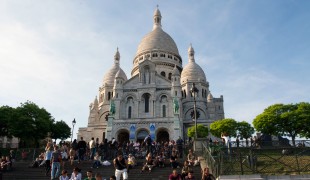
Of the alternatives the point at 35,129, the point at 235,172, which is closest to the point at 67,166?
the point at 235,172

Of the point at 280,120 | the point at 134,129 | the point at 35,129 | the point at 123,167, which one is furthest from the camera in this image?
the point at 134,129

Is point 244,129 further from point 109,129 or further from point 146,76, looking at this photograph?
point 109,129

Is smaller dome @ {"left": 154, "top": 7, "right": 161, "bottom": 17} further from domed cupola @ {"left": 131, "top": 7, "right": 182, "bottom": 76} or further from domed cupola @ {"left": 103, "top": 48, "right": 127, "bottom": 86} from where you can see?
domed cupola @ {"left": 103, "top": 48, "right": 127, "bottom": 86}

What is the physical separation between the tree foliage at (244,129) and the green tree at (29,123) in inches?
1149

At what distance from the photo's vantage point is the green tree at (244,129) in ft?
155

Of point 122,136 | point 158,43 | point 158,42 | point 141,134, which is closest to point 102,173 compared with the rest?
point 141,134

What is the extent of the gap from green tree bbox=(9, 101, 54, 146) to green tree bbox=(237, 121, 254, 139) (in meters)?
29.2

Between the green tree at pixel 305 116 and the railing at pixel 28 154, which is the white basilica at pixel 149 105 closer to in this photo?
the green tree at pixel 305 116

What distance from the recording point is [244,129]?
4722cm

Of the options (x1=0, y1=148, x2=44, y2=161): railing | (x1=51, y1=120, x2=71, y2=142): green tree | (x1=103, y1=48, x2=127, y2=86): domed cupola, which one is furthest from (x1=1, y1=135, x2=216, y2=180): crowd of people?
(x1=103, y1=48, x2=127, y2=86): domed cupola

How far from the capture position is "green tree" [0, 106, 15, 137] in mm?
41750

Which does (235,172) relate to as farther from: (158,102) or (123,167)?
(158,102)

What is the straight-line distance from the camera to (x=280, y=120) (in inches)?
1599

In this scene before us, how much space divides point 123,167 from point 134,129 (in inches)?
1369
